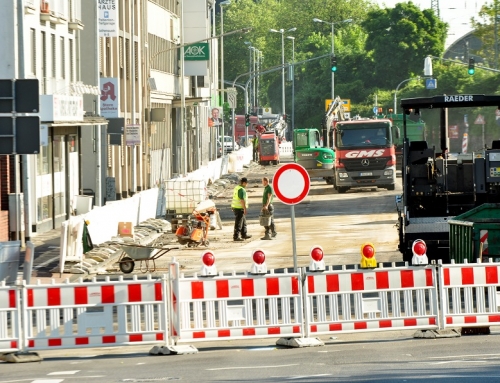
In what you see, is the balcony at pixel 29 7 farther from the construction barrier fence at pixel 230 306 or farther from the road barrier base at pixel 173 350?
the road barrier base at pixel 173 350

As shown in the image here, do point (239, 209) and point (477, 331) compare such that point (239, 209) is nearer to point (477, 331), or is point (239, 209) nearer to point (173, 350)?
point (477, 331)

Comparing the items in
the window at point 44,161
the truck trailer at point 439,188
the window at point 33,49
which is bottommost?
the truck trailer at point 439,188

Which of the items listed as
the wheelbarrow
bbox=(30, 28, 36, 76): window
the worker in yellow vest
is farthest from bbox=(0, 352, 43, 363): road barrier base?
bbox=(30, 28, 36, 76): window

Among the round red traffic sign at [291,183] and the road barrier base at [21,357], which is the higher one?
the round red traffic sign at [291,183]

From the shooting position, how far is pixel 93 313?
647 inches

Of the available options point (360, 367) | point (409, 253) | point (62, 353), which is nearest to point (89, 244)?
point (409, 253)

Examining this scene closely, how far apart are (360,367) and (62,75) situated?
31136 mm

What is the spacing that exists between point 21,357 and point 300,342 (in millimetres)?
3182

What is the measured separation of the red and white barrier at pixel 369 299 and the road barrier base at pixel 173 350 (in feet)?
4.61

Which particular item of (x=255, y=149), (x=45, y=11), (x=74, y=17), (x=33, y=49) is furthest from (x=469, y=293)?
(x=255, y=149)

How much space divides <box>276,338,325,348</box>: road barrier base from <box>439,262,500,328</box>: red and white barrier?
159 cm

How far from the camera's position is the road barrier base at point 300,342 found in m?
16.8

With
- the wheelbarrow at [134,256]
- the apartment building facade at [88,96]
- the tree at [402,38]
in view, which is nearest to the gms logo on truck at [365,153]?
the apartment building facade at [88,96]

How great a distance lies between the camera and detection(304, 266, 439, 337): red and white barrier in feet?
55.6
